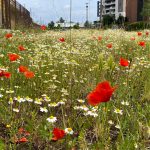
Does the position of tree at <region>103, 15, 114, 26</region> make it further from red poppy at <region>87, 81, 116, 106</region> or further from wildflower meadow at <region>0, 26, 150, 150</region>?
red poppy at <region>87, 81, 116, 106</region>

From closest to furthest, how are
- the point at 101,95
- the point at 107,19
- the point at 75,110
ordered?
the point at 101,95, the point at 75,110, the point at 107,19

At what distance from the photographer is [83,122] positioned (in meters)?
2.72

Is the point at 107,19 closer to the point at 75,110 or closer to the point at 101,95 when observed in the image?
the point at 75,110

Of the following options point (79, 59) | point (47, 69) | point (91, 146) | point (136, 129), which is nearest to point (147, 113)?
point (136, 129)

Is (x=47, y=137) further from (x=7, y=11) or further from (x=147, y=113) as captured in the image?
(x=7, y=11)

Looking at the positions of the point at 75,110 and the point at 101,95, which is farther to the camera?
the point at 75,110

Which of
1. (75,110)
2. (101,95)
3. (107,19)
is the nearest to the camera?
(101,95)

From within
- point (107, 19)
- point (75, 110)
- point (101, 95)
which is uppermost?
point (107, 19)

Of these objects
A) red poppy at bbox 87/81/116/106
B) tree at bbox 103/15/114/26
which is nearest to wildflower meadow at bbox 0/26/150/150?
red poppy at bbox 87/81/116/106

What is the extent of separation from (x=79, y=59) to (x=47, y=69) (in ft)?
2.69

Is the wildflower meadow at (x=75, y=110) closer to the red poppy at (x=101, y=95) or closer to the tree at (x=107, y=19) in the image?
the red poppy at (x=101, y=95)

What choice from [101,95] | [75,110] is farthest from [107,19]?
[101,95]

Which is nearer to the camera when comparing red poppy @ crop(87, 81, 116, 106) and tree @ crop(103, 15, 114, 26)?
red poppy @ crop(87, 81, 116, 106)

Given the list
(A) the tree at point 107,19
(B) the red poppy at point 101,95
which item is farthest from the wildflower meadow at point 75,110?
(A) the tree at point 107,19
